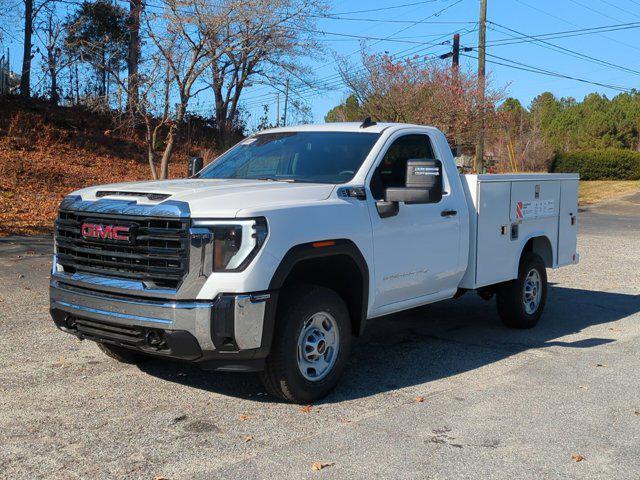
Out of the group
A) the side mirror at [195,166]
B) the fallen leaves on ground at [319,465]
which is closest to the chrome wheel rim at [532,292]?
the side mirror at [195,166]

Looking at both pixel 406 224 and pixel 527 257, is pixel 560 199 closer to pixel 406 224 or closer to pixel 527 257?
pixel 527 257

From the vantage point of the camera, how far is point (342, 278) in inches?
219

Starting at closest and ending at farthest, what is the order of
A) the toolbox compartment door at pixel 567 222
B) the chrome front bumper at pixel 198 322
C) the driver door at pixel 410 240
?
the chrome front bumper at pixel 198 322 < the driver door at pixel 410 240 < the toolbox compartment door at pixel 567 222

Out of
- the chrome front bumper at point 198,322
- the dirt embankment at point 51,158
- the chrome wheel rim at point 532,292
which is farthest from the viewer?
the dirt embankment at point 51,158

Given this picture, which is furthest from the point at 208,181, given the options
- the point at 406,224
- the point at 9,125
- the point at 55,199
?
the point at 9,125

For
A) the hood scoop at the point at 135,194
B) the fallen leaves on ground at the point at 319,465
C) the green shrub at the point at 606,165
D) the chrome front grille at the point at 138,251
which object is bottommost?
the fallen leaves on ground at the point at 319,465

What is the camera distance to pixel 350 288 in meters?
5.55

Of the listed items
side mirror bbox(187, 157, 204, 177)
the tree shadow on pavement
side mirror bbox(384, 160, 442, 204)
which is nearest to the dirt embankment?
side mirror bbox(187, 157, 204, 177)

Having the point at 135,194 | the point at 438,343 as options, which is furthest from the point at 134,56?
the point at 135,194

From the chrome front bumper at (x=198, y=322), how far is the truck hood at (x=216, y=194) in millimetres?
583

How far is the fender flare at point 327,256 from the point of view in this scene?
188 inches

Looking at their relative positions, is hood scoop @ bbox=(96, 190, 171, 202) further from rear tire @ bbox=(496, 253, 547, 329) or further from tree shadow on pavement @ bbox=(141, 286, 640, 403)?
rear tire @ bbox=(496, 253, 547, 329)

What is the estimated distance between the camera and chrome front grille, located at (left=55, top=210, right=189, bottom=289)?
4691mm

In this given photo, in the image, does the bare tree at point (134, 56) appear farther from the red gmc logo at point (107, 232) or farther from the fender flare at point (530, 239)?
the red gmc logo at point (107, 232)
